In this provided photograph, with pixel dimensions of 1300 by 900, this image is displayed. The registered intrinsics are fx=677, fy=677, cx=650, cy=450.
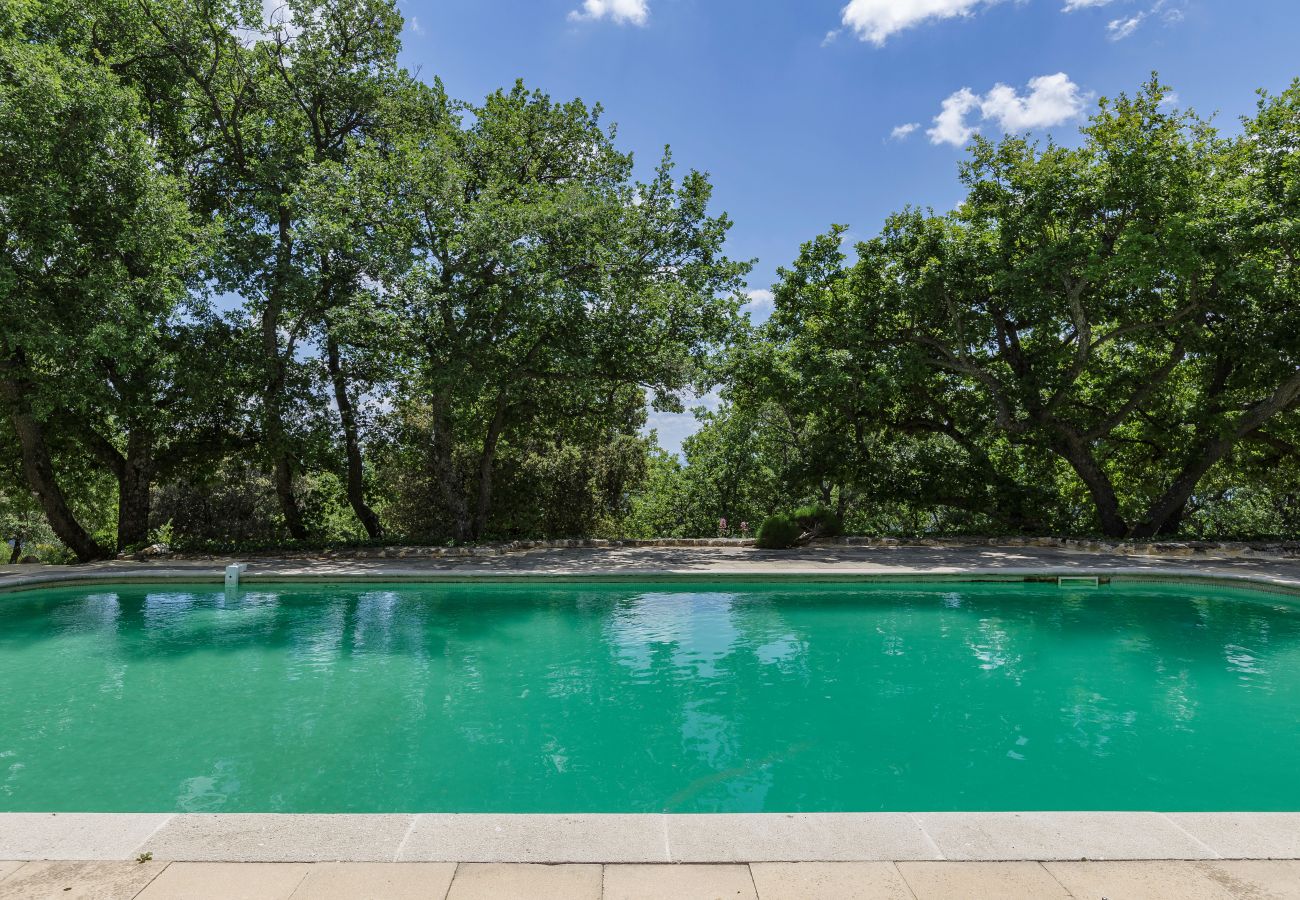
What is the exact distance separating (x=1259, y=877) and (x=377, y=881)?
3.51 metres

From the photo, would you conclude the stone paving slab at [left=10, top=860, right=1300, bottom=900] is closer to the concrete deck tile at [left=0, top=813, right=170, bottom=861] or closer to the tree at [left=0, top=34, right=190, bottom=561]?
the concrete deck tile at [left=0, top=813, right=170, bottom=861]

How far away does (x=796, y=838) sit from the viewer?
304cm

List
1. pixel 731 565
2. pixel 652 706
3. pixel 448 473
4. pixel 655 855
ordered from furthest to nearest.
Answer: pixel 448 473 → pixel 731 565 → pixel 652 706 → pixel 655 855

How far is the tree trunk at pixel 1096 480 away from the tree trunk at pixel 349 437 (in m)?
17.1

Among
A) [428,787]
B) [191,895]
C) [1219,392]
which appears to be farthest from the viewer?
[1219,392]

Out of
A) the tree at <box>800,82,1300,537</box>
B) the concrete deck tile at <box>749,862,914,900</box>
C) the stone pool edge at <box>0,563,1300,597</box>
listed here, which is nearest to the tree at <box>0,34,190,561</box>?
the stone pool edge at <box>0,563,1300,597</box>

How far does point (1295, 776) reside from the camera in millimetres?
4555

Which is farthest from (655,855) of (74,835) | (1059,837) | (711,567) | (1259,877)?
(711,567)

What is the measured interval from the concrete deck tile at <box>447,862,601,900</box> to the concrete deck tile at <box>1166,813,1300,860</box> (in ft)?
8.81

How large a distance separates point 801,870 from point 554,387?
14.8m

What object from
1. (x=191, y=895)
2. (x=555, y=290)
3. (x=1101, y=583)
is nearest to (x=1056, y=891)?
(x=191, y=895)

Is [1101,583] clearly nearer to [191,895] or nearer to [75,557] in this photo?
[191,895]

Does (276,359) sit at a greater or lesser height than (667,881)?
greater

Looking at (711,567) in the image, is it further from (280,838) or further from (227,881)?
(227,881)
